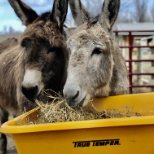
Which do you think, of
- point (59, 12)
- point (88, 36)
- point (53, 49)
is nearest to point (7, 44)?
point (59, 12)

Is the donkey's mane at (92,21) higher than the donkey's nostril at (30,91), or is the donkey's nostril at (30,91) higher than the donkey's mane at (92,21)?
the donkey's mane at (92,21)

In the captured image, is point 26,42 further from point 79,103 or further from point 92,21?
point 79,103

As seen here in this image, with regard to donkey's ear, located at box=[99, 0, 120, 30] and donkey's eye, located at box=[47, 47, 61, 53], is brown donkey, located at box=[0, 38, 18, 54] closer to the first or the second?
donkey's eye, located at box=[47, 47, 61, 53]

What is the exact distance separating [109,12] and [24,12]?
1044mm

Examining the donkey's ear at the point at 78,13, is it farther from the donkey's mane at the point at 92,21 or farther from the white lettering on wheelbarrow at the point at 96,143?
the white lettering on wheelbarrow at the point at 96,143

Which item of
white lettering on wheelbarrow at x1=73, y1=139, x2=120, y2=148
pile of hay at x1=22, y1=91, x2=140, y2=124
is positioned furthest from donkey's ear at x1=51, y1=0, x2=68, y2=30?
white lettering on wheelbarrow at x1=73, y1=139, x2=120, y2=148

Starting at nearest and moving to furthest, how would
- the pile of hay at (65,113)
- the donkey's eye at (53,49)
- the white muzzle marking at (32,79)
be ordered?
1. the pile of hay at (65,113)
2. the white muzzle marking at (32,79)
3. the donkey's eye at (53,49)

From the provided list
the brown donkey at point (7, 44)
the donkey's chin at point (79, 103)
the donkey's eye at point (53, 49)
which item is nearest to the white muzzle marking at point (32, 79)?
the donkey's eye at point (53, 49)

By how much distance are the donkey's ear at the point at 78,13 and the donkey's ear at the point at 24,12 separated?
1.63 feet

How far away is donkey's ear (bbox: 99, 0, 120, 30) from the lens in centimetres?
372

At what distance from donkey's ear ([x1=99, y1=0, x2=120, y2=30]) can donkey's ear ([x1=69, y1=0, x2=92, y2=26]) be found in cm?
22

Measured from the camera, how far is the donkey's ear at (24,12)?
4297 millimetres

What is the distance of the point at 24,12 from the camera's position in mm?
4320

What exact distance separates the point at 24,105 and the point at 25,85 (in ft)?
2.48
